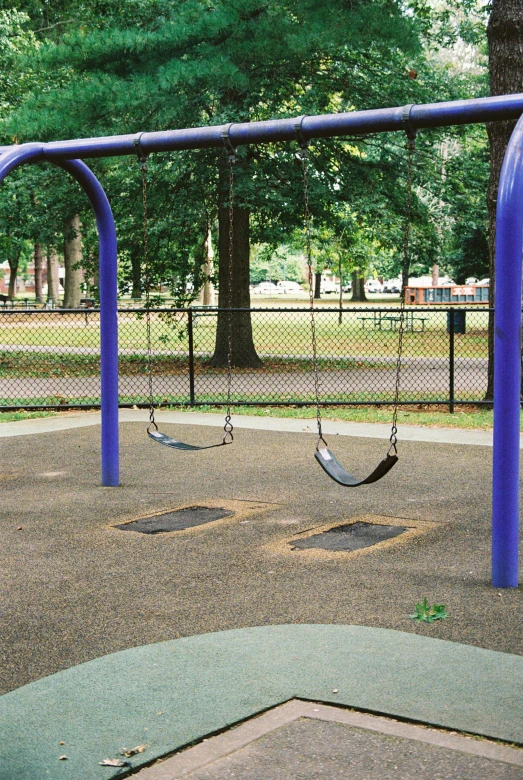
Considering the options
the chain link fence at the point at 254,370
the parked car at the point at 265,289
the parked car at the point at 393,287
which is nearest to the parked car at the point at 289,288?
the parked car at the point at 265,289

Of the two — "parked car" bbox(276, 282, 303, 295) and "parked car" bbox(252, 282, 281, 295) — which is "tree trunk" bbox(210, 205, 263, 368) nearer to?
"parked car" bbox(276, 282, 303, 295)

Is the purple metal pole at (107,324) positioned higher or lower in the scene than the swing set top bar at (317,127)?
A: lower

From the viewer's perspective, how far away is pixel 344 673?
13.8 ft

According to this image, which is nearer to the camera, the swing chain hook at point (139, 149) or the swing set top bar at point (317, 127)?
the swing set top bar at point (317, 127)

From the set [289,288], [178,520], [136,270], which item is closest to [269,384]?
[136,270]

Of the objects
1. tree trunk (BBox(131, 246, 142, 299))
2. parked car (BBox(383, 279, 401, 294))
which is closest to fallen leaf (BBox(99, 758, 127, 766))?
tree trunk (BBox(131, 246, 142, 299))

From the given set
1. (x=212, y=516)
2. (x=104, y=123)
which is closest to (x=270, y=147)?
(x=104, y=123)

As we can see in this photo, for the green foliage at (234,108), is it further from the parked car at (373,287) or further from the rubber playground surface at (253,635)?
the parked car at (373,287)

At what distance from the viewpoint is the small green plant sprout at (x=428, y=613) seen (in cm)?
492

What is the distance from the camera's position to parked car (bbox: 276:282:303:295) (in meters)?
106

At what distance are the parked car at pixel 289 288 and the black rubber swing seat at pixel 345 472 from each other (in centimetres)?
9790

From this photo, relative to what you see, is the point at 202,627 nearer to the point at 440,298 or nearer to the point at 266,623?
the point at 266,623

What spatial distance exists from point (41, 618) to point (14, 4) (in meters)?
27.0

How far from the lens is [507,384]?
548 cm
